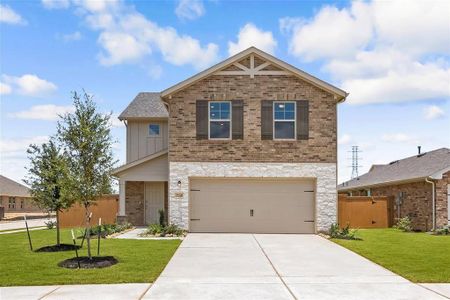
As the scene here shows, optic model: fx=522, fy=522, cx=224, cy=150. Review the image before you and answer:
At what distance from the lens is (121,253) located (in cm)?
1499

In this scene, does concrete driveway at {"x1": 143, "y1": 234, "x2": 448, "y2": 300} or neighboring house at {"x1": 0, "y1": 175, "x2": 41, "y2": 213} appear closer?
concrete driveway at {"x1": 143, "y1": 234, "x2": 448, "y2": 300}

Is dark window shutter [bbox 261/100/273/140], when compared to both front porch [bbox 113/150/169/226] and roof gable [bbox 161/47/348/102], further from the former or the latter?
front porch [bbox 113/150/169/226]

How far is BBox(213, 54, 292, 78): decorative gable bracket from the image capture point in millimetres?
22328

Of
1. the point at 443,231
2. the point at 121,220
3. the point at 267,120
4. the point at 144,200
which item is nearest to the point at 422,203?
the point at 443,231

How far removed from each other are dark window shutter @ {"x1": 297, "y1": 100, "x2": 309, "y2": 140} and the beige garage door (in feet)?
6.50

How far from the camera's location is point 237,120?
72.5 feet

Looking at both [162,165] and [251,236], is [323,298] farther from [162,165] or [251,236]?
[162,165]

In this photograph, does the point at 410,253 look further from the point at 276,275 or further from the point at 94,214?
the point at 94,214

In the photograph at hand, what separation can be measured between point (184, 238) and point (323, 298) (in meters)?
11.1

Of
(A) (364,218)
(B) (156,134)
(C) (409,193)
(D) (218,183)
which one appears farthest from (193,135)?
(C) (409,193)

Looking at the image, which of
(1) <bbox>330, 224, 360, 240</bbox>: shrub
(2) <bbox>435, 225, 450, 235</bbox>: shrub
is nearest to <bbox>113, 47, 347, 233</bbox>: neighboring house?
Answer: (1) <bbox>330, 224, 360, 240</bbox>: shrub

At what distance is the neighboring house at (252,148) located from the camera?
2200 centimetres

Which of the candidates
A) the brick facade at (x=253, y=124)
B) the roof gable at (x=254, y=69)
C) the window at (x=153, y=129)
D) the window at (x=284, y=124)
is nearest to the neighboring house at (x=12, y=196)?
the window at (x=153, y=129)

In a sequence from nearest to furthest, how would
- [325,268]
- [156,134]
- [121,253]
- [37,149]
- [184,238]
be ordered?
[325,268] < [121,253] < [37,149] < [184,238] < [156,134]
